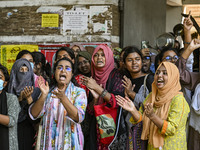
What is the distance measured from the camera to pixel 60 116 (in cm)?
392

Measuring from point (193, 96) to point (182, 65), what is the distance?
0.44 m

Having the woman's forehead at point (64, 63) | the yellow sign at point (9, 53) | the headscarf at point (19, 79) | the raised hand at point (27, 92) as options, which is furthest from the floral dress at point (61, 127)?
the yellow sign at point (9, 53)

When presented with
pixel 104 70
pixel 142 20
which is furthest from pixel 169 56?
pixel 142 20

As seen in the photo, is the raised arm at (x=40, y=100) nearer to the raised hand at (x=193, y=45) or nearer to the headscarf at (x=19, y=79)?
the headscarf at (x=19, y=79)

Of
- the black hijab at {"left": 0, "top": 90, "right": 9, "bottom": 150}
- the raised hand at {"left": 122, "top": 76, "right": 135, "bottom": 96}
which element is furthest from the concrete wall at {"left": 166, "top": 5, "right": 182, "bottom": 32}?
the black hijab at {"left": 0, "top": 90, "right": 9, "bottom": 150}

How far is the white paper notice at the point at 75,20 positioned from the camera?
708 cm

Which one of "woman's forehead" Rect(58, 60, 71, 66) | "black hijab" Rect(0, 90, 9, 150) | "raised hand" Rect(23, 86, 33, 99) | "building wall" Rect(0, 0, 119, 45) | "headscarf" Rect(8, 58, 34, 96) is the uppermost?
"building wall" Rect(0, 0, 119, 45)

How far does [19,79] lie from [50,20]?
3.20 metres

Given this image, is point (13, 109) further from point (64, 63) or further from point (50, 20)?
point (50, 20)

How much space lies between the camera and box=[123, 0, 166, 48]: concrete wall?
24.1 ft

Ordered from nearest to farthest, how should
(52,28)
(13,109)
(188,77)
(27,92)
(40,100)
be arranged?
(40,100) → (13,109) → (27,92) → (188,77) → (52,28)

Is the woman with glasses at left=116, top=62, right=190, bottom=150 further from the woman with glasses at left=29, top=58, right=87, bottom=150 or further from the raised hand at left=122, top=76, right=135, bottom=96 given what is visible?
the woman with glasses at left=29, top=58, right=87, bottom=150

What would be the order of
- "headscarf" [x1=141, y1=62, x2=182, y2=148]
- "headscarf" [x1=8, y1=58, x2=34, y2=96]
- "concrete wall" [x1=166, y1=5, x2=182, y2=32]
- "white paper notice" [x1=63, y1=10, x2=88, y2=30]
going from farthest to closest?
"concrete wall" [x1=166, y1=5, x2=182, y2=32]
"white paper notice" [x1=63, y1=10, x2=88, y2=30]
"headscarf" [x1=8, y1=58, x2=34, y2=96]
"headscarf" [x1=141, y1=62, x2=182, y2=148]

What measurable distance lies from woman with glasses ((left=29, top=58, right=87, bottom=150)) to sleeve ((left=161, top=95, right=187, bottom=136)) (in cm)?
96
